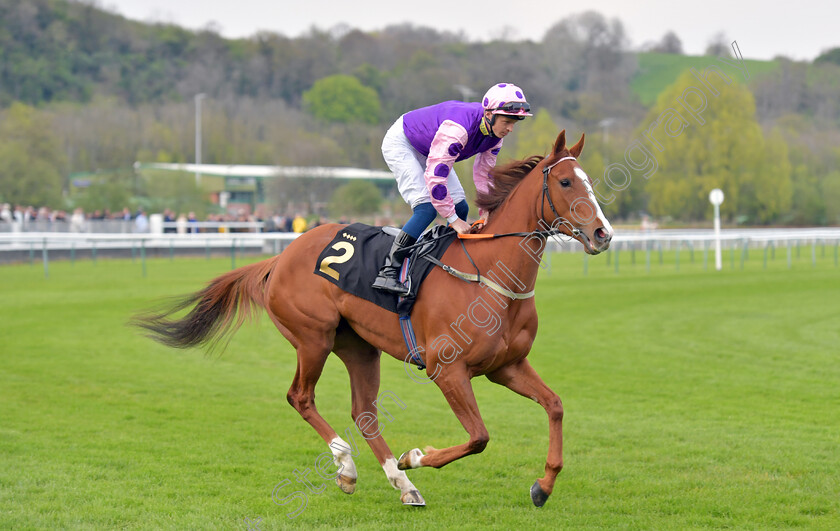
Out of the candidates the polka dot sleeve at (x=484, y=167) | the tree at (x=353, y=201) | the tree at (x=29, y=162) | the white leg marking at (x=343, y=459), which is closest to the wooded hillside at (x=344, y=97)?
the tree at (x=29, y=162)

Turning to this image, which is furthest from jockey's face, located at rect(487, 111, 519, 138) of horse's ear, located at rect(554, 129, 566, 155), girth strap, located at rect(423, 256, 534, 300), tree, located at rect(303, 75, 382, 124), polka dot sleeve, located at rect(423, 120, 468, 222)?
tree, located at rect(303, 75, 382, 124)

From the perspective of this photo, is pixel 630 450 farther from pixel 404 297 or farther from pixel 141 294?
pixel 141 294

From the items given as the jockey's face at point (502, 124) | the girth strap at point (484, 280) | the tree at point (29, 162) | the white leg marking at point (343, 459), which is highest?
the tree at point (29, 162)

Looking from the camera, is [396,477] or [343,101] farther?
[343,101]

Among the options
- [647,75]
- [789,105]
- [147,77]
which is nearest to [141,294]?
[789,105]

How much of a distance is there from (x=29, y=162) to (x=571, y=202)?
36.9 m

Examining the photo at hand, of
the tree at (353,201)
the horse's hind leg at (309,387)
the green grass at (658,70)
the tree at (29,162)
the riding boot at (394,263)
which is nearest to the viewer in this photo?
the riding boot at (394,263)

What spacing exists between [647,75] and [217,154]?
64.1 m

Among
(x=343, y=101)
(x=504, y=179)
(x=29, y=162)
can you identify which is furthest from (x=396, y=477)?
(x=343, y=101)

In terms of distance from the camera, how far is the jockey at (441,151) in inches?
182

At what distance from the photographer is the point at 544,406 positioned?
14.9 ft

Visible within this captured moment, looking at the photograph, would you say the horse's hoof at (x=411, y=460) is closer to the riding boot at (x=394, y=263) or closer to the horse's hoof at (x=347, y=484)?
the horse's hoof at (x=347, y=484)

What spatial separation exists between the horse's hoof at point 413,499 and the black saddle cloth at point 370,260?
39.5 inches

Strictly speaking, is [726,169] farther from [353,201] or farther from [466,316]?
[466,316]
